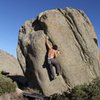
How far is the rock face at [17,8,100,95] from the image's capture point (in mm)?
27609

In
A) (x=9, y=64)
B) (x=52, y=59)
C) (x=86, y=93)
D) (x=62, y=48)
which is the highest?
(x=9, y=64)

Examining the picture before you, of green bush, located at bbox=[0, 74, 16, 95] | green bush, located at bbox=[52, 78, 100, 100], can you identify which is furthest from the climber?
green bush, located at bbox=[0, 74, 16, 95]

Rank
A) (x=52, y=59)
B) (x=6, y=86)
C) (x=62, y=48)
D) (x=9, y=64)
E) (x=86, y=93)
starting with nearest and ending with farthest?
(x=86, y=93) < (x=6, y=86) < (x=52, y=59) < (x=62, y=48) < (x=9, y=64)

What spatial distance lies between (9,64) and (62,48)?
1444 cm

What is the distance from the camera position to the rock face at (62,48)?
2761 cm

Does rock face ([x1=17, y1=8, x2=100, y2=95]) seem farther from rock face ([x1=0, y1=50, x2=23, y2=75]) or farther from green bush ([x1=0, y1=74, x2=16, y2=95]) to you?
rock face ([x1=0, y1=50, x2=23, y2=75])

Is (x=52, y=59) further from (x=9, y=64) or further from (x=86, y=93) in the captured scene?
(x=9, y=64)

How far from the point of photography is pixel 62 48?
28000 mm

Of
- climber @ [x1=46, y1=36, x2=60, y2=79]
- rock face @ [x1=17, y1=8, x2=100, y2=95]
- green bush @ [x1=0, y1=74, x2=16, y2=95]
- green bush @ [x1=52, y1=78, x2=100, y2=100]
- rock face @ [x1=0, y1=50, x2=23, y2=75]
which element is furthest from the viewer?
rock face @ [x1=0, y1=50, x2=23, y2=75]

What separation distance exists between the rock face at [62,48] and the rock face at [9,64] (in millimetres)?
10138

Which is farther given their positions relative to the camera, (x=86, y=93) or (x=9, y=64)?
(x=9, y=64)

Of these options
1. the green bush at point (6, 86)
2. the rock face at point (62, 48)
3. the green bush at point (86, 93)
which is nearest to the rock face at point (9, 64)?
the rock face at point (62, 48)

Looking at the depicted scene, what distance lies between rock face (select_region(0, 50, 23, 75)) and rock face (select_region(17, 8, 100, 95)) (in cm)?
1014

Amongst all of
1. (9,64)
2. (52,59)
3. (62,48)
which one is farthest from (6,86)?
(9,64)
